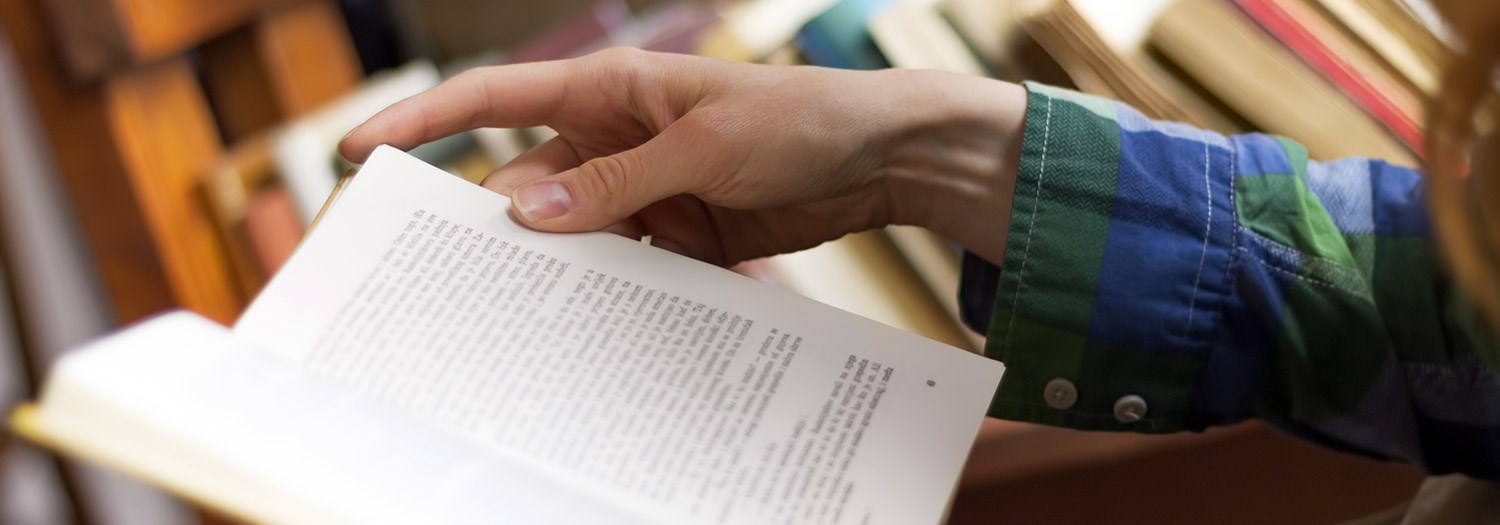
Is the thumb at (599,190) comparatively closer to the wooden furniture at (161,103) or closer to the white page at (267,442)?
the white page at (267,442)

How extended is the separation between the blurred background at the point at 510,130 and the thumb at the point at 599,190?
0.45ft

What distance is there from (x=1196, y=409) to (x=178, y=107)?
0.85 m

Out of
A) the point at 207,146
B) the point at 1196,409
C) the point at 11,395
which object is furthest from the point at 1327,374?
the point at 11,395

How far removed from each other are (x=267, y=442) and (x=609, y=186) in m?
0.19

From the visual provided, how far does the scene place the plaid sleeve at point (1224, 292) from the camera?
54 centimetres

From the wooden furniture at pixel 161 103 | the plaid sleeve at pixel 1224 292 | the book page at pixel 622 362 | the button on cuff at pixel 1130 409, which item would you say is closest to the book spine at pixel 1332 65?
the plaid sleeve at pixel 1224 292

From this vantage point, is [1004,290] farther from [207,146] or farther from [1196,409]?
[207,146]

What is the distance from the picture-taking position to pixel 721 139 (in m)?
0.54

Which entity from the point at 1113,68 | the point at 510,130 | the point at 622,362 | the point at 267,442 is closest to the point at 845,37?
the point at 1113,68

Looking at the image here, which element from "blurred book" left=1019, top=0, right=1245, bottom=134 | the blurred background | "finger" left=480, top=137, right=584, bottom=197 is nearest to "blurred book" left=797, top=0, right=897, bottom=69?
the blurred background

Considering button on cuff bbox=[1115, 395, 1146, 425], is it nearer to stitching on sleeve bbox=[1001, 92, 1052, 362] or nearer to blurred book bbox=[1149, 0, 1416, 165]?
stitching on sleeve bbox=[1001, 92, 1052, 362]

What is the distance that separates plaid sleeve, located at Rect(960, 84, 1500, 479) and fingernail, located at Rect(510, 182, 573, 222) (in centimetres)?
22

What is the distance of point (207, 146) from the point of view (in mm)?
981

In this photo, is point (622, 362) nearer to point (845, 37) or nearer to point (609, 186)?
point (609, 186)
